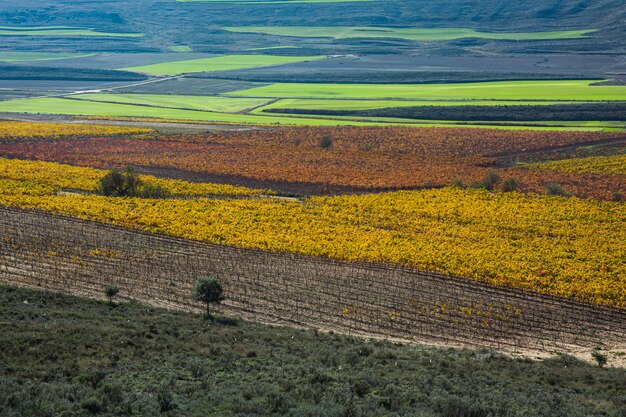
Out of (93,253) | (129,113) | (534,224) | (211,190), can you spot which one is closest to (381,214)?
(534,224)

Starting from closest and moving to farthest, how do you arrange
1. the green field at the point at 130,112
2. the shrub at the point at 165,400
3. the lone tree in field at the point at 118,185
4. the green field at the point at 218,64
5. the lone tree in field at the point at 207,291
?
the shrub at the point at 165,400 < the lone tree in field at the point at 207,291 < the lone tree in field at the point at 118,185 < the green field at the point at 130,112 < the green field at the point at 218,64

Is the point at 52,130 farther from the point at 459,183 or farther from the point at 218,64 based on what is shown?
the point at 218,64

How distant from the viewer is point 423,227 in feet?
160

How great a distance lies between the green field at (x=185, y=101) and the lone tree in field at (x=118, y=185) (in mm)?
61748

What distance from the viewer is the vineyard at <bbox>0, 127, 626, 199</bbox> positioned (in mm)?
64938

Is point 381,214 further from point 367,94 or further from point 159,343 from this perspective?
point 367,94

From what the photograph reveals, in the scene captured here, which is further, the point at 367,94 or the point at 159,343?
the point at 367,94

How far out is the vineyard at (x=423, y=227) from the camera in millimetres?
38750

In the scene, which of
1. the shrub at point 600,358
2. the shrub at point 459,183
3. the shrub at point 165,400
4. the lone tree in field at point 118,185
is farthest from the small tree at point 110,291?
Answer: the shrub at point 459,183

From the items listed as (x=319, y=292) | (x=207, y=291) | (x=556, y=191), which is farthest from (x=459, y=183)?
(x=207, y=291)

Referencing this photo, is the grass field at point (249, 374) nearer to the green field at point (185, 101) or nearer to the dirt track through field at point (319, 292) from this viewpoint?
the dirt track through field at point (319, 292)

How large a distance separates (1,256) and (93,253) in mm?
3913

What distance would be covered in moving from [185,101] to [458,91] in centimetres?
4235

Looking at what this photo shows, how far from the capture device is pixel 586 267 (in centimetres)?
3953
